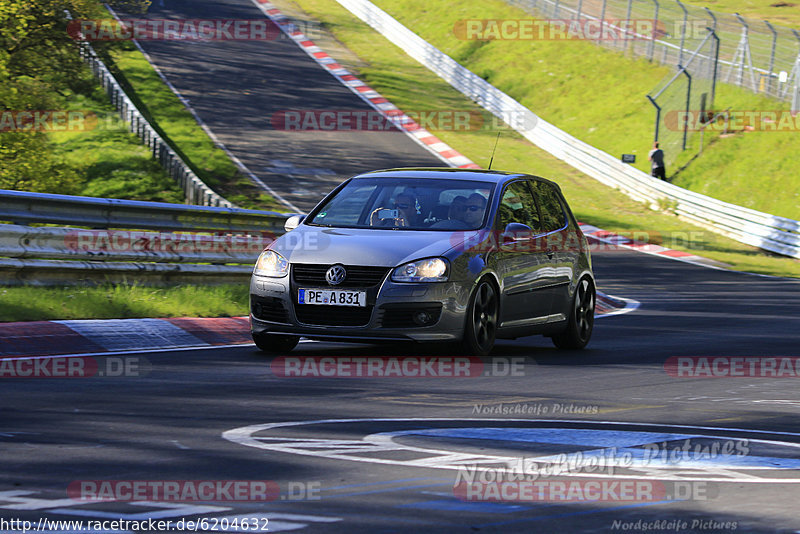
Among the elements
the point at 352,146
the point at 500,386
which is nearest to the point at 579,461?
the point at 500,386

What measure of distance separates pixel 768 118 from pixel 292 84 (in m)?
16.8

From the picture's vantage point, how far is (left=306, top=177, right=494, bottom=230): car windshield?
10578mm

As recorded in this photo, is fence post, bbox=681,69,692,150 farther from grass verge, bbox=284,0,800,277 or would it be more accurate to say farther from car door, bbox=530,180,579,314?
car door, bbox=530,180,579,314

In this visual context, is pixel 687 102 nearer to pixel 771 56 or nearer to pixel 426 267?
pixel 771 56

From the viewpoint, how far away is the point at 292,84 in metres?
44.9

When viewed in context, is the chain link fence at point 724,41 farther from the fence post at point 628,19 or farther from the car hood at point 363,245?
the car hood at point 363,245

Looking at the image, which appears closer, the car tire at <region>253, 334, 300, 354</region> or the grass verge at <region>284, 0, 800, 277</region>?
the car tire at <region>253, 334, 300, 354</region>

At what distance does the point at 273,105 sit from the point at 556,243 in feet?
103

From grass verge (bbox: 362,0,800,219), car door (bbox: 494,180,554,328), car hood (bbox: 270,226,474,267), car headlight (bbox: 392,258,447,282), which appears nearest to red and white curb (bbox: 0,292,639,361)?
car hood (bbox: 270,226,474,267)

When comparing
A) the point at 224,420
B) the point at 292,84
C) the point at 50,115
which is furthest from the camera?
the point at 292,84

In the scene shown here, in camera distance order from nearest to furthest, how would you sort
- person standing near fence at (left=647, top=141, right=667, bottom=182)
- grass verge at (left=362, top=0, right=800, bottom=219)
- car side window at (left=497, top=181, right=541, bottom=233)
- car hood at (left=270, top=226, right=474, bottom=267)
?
car hood at (left=270, top=226, right=474, bottom=267) < car side window at (left=497, top=181, right=541, bottom=233) < person standing near fence at (left=647, top=141, right=667, bottom=182) < grass verge at (left=362, top=0, right=800, bottom=219)

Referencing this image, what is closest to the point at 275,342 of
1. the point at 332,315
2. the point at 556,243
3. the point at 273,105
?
the point at 332,315

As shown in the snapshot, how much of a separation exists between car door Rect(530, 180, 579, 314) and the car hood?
1.42 m

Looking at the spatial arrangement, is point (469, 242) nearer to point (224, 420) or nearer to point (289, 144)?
point (224, 420)
